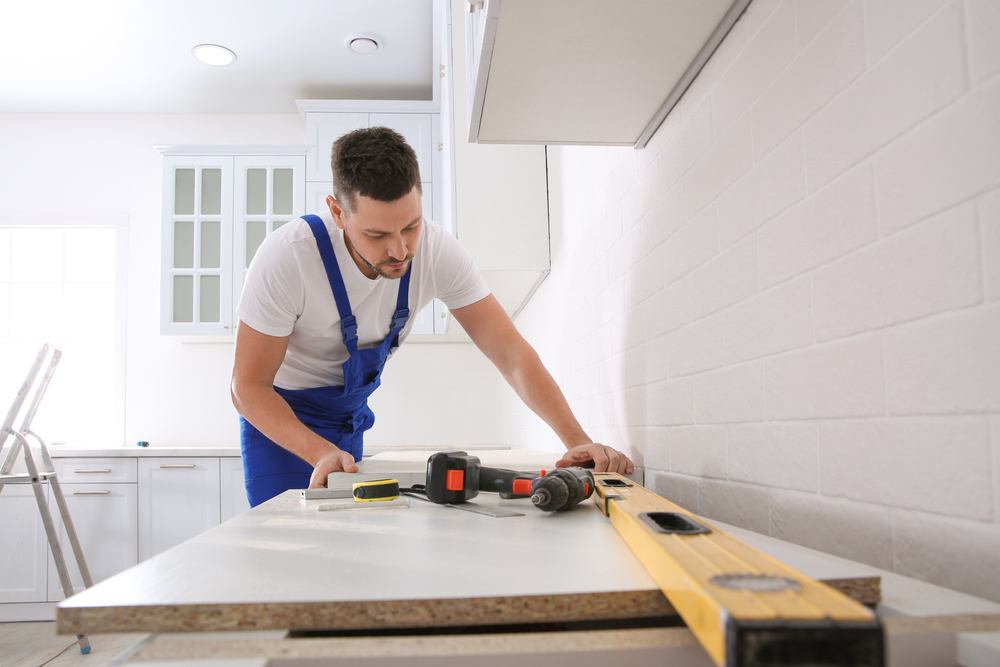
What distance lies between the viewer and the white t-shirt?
1.48 m

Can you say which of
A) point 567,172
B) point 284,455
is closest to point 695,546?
point 284,455

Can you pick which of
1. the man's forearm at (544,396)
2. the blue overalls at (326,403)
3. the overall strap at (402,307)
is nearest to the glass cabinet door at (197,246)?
the blue overalls at (326,403)

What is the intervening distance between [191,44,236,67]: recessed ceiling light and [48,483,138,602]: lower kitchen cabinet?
2361mm

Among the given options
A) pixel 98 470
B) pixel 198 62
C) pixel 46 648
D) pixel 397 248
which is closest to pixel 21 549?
pixel 98 470

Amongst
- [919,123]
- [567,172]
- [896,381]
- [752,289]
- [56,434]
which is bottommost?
[56,434]

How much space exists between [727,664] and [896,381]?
46 centimetres

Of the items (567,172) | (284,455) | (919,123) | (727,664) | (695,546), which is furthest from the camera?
(567,172)

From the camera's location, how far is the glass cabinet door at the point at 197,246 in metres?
3.64

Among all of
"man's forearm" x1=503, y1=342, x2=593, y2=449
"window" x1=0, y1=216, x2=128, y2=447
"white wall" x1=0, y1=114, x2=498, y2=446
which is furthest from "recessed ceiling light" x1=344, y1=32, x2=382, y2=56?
"man's forearm" x1=503, y1=342, x2=593, y2=449

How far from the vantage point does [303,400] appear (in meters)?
1.75

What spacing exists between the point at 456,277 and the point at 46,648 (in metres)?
2.72

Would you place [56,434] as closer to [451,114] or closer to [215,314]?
[215,314]

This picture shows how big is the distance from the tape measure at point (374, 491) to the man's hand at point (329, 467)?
0.49 feet

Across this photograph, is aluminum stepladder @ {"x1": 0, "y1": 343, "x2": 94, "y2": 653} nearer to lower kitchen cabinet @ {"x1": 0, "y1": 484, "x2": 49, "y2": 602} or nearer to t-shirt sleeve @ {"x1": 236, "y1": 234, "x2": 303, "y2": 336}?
lower kitchen cabinet @ {"x1": 0, "y1": 484, "x2": 49, "y2": 602}
